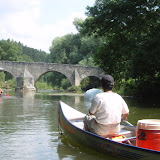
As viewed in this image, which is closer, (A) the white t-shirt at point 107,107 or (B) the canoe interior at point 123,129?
(A) the white t-shirt at point 107,107

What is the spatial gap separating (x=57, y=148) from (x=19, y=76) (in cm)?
3142

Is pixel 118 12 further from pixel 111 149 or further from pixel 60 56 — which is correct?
pixel 60 56

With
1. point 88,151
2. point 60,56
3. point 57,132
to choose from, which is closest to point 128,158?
point 88,151

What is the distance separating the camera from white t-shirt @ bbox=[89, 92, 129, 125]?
4.25 metres

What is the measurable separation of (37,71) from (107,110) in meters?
33.1

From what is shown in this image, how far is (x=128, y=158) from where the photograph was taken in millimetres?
4000

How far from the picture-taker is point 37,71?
36812 mm

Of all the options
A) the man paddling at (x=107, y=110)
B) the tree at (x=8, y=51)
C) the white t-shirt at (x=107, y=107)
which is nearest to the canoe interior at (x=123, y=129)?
the man paddling at (x=107, y=110)

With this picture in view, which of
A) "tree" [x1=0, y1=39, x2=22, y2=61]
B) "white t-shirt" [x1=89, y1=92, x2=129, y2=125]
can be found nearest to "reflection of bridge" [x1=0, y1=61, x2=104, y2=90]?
"tree" [x1=0, y1=39, x2=22, y2=61]

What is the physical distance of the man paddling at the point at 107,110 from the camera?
4254 mm

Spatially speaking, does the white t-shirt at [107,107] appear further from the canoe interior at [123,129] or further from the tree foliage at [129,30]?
the tree foliage at [129,30]

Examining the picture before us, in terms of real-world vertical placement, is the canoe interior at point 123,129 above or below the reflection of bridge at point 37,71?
below

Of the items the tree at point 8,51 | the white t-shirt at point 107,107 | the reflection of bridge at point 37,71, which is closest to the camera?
the white t-shirt at point 107,107

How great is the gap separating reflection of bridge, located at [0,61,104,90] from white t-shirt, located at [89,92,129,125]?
3031cm
